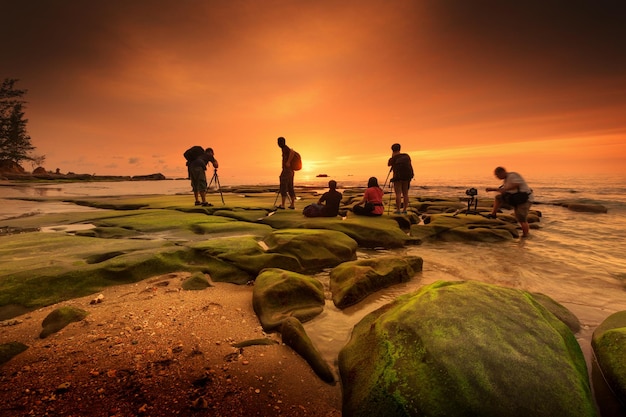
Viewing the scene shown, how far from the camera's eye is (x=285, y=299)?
491 cm

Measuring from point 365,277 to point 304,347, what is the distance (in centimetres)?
248

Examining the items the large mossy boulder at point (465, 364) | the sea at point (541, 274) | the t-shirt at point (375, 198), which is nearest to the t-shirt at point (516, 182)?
the sea at point (541, 274)

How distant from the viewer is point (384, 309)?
435 centimetres

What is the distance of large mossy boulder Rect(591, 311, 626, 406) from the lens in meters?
2.91

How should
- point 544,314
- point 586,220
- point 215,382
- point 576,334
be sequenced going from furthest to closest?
point 586,220 < point 576,334 < point 544,314 < point 215,382

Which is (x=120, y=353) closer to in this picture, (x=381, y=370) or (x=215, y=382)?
(x=215, y=382)

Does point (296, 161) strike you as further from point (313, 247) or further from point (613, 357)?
point (613, 357)

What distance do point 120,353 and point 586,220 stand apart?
24199mm

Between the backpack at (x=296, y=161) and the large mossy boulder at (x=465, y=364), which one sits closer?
the large mossy boulder at (x=465, y=364)

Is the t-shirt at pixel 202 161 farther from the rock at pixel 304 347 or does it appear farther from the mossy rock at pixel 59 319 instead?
the rock at pixel 304 347

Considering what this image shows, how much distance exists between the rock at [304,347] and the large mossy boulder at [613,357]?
3.03 metres

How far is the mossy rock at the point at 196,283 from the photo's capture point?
18.2 feet

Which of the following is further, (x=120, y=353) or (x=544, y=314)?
(x=544, y=314)

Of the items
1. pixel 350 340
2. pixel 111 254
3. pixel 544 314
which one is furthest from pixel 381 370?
pixel 111 254
